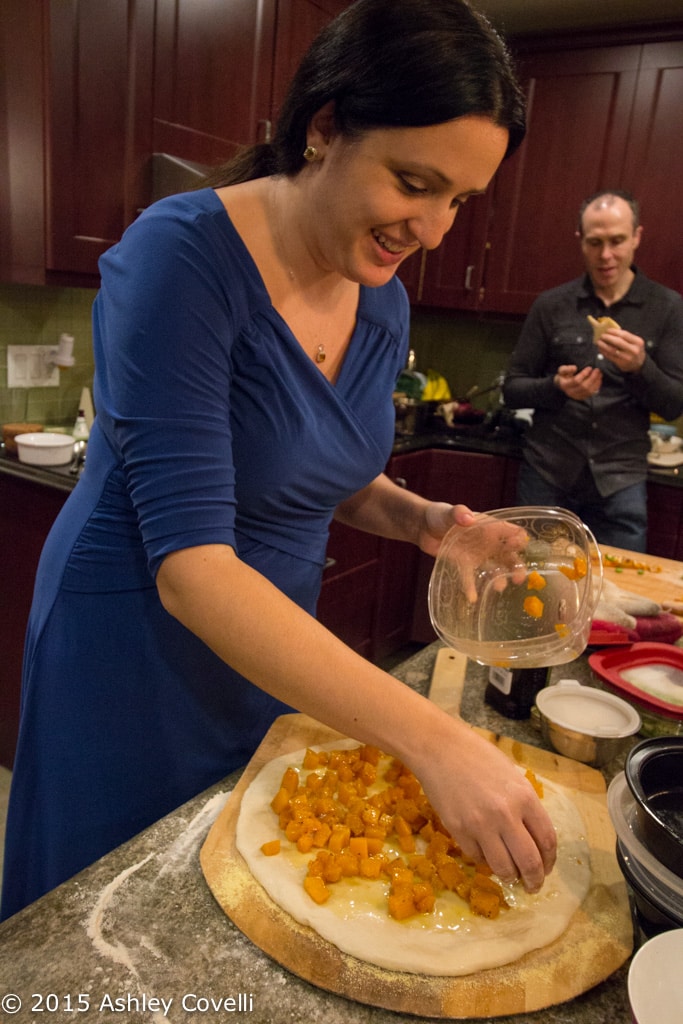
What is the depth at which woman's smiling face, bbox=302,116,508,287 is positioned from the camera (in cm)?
77

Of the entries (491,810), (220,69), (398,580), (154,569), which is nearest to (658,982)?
(491,810)

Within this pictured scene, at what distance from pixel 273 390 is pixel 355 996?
0.62 m

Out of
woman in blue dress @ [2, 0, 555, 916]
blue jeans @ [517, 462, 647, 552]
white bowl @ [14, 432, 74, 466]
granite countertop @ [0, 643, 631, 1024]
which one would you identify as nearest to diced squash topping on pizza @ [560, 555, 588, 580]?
woman in blue dress @ [2, 0, 555, 916]

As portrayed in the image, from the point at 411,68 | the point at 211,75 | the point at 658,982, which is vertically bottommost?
the point at 658,982

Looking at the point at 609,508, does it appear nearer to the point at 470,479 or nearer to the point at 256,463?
the point at 470,479

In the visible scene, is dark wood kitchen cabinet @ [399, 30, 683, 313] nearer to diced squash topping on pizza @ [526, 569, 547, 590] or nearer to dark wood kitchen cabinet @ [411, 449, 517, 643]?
dark wood kitchen cabinet @ [411, 449, 517, 643]

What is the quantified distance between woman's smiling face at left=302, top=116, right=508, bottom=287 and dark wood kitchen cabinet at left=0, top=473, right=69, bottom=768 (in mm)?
1221

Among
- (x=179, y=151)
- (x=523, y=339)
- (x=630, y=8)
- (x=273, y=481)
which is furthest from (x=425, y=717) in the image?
(x=630, y=8)

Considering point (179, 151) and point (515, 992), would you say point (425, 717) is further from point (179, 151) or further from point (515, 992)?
point (179, 151)

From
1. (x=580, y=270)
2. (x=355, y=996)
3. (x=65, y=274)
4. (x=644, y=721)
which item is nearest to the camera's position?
(x=355, y=996)

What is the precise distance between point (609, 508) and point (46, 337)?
1984mm

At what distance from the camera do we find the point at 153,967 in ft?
2.09

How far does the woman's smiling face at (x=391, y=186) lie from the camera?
769mm

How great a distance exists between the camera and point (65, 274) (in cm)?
200
